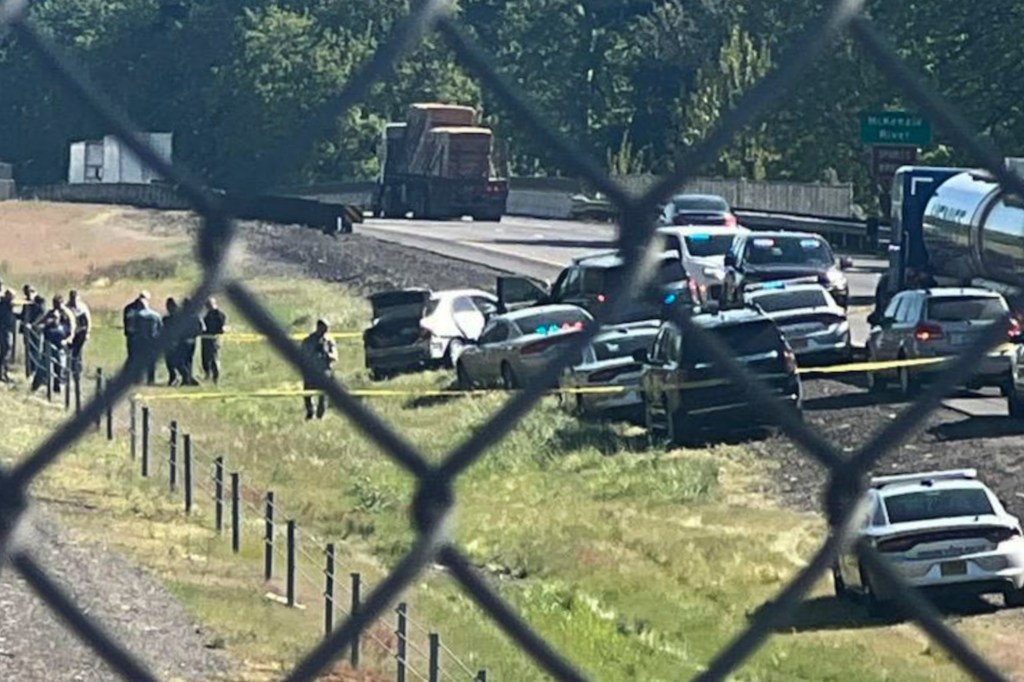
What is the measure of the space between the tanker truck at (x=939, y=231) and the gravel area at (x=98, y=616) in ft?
29.7

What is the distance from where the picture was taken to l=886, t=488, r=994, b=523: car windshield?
1744 cm

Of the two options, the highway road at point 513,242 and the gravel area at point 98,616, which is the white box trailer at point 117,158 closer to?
the gravel area at point 98,616

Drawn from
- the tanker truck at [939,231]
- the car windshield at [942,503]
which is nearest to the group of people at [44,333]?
the car windshield at [942,503]

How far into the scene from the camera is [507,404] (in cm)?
332

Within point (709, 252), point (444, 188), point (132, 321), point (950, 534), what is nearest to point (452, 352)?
point (709, 252)

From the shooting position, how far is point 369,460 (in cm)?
1953

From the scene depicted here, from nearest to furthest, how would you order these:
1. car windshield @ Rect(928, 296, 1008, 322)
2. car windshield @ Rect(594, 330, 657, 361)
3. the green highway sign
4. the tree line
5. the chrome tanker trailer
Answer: the tree line
the chrome tanker trailer
car windshield @ Rect(928, 296, 1008, 322)
the green highway sign
car windshield @ Rect(594, 330, 657, 361)

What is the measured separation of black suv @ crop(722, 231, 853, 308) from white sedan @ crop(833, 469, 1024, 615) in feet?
42.4

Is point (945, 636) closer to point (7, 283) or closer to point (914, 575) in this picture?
point (914, 575)

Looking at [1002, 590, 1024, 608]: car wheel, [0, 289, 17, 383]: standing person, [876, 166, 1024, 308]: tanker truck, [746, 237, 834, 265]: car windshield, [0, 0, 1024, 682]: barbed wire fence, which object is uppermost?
[0, 0, 1024, 682]: barbed wire fence

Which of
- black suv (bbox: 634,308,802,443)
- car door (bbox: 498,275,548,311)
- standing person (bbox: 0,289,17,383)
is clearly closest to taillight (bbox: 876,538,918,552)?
black suv (bbox: 634,308,802,443)

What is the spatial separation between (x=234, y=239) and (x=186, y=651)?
29.1 ft

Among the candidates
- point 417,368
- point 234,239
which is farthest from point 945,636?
point 417,368

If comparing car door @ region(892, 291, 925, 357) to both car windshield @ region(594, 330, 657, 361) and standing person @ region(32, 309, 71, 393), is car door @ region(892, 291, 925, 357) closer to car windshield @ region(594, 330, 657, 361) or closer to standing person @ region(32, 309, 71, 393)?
car windshield @ region(594, 330, 657, 361)
